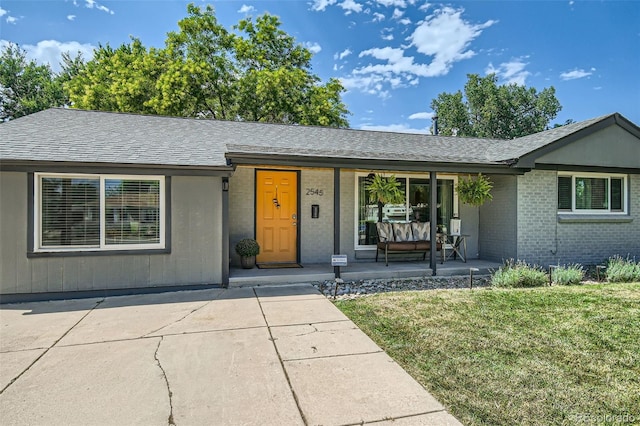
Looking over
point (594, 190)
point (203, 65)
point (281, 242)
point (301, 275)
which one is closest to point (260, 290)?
point (301, 275)

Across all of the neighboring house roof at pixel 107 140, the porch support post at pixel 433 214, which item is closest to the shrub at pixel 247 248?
the neighboring house roof at pixel 107 140

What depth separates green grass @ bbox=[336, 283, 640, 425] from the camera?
8.71 feet

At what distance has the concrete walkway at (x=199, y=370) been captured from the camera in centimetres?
257

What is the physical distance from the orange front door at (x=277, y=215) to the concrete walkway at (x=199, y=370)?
3130 mm

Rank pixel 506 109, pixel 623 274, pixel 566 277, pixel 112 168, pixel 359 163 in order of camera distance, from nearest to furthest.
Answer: pixel 112 168 → pixel 359 163 → pixel 566 277 → pixel 623 274 → pixel 506 109

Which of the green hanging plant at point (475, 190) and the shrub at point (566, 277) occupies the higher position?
the green hanging plant at point (475, 190)

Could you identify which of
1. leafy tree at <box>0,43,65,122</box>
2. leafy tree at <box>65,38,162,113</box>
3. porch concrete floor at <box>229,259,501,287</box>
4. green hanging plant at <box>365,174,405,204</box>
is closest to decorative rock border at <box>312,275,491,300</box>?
porch concrete floor at <box>229,259,501,287</box>

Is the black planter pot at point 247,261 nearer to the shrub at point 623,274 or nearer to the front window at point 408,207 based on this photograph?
the front window at point 408,207

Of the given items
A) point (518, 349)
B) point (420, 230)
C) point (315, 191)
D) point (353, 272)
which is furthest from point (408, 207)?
point (518, 349)

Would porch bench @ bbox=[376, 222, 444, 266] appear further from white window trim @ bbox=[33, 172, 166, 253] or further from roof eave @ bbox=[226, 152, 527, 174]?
white window trim @ bbox=[33, 172, 166, 253]

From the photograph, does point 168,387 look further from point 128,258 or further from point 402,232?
point 402,232

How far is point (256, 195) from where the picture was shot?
8.18m

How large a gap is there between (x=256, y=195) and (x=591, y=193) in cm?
877

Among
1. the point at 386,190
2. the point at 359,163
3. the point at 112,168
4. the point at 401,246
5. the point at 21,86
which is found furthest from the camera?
the point at 21,86
